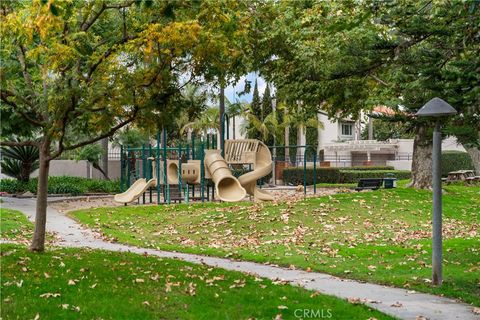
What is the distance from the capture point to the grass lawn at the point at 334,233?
11.0 m

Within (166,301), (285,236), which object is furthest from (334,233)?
(166,301)

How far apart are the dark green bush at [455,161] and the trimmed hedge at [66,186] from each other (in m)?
24.2

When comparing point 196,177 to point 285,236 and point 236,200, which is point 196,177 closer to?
point 236,200

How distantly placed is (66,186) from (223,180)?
9.54m

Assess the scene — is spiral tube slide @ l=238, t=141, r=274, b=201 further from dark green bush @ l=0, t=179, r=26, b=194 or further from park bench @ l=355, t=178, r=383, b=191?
dark green bush @ l=0, t=179, r=26, b=194

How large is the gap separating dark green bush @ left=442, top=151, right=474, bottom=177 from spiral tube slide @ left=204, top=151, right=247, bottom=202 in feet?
85.9

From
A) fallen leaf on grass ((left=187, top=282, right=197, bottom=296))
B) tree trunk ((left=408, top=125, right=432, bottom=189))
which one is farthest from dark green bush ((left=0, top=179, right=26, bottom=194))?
fallen leaf on grass ((left=187, top=282, right=197, bottom=296))

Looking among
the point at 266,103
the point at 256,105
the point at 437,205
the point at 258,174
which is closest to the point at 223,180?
the point at 258,174

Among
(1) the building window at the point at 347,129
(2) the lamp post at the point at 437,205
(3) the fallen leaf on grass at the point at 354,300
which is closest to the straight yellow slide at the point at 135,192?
(2) the lamp post at the point at 437,205

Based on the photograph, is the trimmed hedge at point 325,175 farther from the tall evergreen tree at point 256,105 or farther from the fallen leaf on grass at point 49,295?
the fallen leaf on grass at point 49,295

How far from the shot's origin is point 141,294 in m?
7.71

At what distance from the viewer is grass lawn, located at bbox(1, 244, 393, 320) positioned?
6.95 metres

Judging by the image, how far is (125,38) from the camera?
1103 centimetres

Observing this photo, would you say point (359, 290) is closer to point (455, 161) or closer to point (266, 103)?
point (455, 161)
